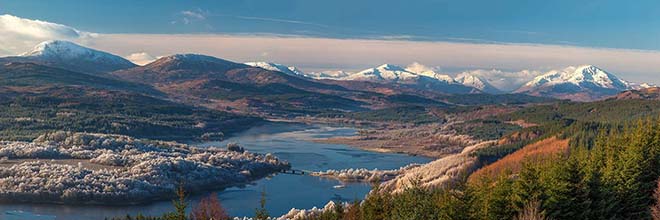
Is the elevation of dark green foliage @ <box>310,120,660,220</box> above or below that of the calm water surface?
above

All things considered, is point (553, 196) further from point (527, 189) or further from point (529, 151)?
point (529, 151)

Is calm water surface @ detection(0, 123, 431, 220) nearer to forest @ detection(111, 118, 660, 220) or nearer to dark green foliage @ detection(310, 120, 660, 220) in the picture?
forest @ detection(111, 118, 660, 220)

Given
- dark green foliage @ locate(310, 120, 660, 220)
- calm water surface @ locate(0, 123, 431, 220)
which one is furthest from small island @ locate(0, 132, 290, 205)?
dark green foliage @ locate(310, 120, 660, 220)

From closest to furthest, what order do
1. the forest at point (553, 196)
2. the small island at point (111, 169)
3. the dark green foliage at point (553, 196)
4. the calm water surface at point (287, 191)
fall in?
1. the forest at point (553, 196)
2. the dark green foliage at point (553, 196)
3. the calm water surface at point (287, 191)
4. the small island at point (111, 169)

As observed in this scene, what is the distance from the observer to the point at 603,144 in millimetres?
62531

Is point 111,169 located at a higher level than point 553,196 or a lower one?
lower

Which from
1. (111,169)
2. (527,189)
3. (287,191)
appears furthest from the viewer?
(111,169)

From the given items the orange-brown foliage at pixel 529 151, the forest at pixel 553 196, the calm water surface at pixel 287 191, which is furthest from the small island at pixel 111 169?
Result: the forest at pixel 553 196

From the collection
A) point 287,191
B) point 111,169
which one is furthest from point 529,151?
point 111,169

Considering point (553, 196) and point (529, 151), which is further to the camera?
point (529, 151)

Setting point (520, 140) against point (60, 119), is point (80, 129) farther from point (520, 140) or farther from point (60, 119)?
point (520, 140)

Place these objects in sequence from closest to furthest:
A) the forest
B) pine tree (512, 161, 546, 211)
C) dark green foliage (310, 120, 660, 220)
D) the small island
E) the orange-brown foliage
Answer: the forest, dark green foliage (310, 120, 660, 220), pine tree (512, 161, 546, 211), the small island, the orange-brown foliage

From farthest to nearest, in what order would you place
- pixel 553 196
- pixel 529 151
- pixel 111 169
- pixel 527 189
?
pixel 529 151, pixel 111 169, pixel 553 196, pixel 527 189

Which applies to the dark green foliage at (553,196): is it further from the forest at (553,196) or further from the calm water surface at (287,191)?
the calm water surface at (287,191)
